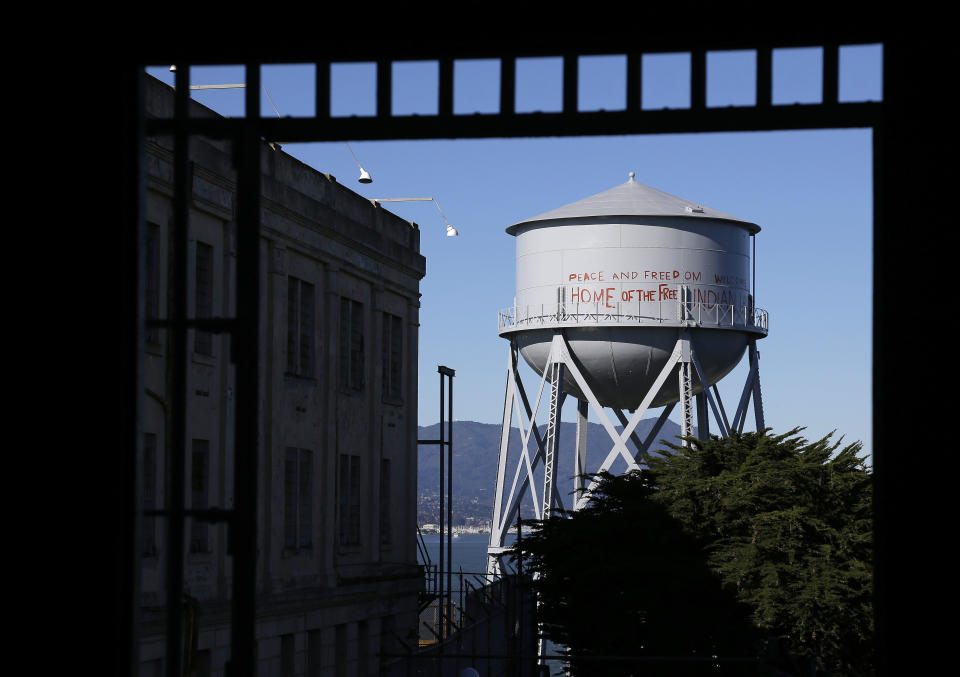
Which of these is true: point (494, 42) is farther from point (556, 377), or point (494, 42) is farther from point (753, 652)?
point (556, 377)

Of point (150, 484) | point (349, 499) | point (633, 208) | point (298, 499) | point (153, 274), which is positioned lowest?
point (349, 499)

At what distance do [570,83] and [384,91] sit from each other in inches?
36.9

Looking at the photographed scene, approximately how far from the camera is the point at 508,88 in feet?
24.2

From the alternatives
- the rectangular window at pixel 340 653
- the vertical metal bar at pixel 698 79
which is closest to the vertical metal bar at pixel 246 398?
the vertical metal bar at pixel 698 79

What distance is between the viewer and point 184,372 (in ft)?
25.2

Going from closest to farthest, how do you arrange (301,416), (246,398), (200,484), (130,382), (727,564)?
(130,382), (246,398), (200,484), (301,416), (727,564)

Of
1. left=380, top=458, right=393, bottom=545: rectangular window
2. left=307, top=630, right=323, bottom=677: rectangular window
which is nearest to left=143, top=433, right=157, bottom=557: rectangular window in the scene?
left=307, top=630, right=323, bottom=677: rectangular window

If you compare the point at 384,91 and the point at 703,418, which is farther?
the point at 703,418

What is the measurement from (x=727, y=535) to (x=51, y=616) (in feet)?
101

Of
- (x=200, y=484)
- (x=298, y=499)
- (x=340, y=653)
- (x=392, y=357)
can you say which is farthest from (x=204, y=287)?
(x=392, y=357)

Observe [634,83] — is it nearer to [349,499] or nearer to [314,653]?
[314,653]

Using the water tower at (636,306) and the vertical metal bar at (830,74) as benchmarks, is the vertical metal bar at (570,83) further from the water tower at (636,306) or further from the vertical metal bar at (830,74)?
the water tower at (636,306)

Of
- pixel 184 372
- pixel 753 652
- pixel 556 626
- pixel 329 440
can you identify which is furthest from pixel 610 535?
pixel 184 372

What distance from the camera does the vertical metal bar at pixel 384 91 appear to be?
7.39 meters
